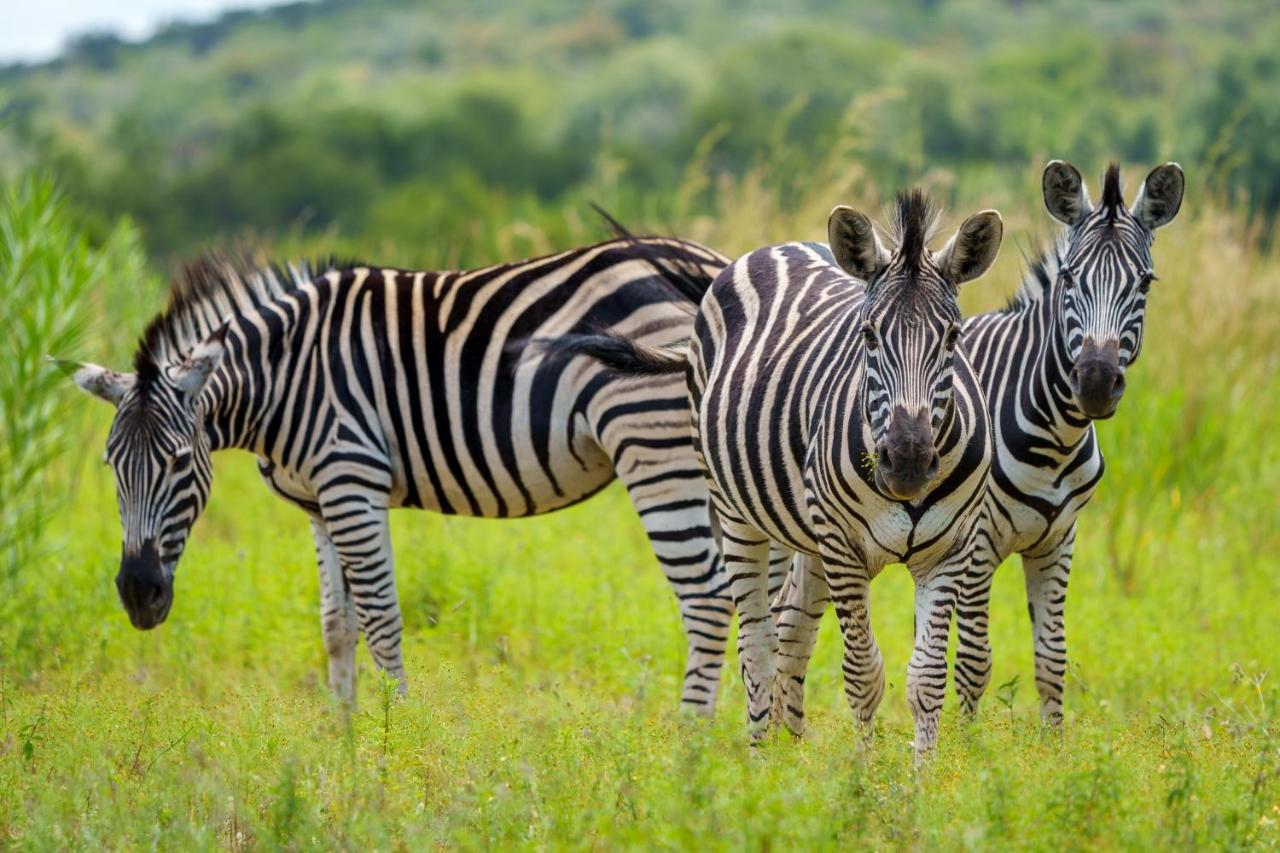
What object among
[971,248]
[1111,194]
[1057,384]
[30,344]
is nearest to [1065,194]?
[1111,194]

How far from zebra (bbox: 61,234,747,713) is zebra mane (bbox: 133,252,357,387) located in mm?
10

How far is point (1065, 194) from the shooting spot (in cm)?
562

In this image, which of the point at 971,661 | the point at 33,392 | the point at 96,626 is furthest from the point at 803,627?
the point at 33,392

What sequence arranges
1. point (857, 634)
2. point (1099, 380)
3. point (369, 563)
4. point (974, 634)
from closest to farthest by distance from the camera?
point (857, 634), point (1099, 380), point (974, 634), point (369, 563)

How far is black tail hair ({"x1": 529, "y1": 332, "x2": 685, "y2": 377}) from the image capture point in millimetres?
6165

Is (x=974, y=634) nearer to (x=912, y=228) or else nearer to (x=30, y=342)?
(x=912, y=228)

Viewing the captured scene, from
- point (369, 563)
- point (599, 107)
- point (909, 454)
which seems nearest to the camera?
point (909, 454)

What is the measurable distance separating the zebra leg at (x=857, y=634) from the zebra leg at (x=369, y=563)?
2.37 meters

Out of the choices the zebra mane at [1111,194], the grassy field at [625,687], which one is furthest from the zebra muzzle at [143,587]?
the zebra mane at [1111,194]

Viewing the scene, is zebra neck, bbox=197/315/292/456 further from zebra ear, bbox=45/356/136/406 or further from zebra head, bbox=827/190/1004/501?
zebra head, bbox=827/190/1004/501

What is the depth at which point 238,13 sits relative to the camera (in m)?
127

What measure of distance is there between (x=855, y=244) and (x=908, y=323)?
36 cm

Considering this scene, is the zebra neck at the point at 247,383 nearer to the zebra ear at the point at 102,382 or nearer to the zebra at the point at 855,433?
the zebra ear at the point at 102,382

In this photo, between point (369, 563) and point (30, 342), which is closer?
point (369, 563)
